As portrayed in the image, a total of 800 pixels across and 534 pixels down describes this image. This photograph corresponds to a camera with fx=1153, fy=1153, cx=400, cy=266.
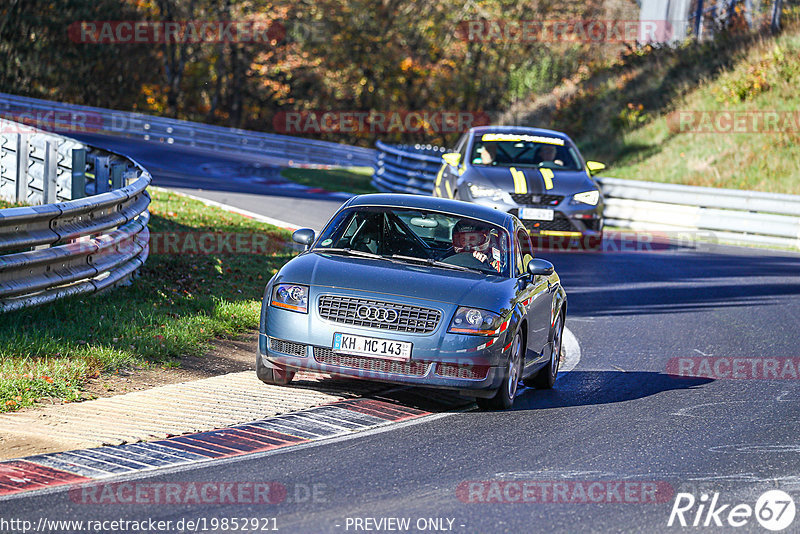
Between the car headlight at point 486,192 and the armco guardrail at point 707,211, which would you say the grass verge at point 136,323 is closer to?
the car headlight at point 486,192

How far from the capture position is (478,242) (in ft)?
30.2

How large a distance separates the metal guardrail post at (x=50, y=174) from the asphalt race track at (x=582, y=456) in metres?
8.14

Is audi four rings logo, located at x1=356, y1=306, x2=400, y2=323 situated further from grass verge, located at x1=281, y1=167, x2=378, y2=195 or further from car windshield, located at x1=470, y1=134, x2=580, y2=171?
grass verge, located at x1=281, y1=167, x2=378, y2=195

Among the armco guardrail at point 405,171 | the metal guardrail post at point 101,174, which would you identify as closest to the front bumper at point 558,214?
the metal guardrail post at point 101,174

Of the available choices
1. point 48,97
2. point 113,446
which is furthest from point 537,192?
point 48,97

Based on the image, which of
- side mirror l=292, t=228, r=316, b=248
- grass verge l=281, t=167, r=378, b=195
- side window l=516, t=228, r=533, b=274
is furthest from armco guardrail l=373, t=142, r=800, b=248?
side mirror l=292, t=228, r=316, b=248

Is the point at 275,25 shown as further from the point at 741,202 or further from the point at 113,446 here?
the point at 113,446

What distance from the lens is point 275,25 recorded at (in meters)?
53.5

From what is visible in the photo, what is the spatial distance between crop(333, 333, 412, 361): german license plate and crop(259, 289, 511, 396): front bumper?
3 centimetres

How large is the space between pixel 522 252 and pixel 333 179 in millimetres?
23264

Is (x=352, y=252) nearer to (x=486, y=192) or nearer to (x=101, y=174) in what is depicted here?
(x=101, y=174)

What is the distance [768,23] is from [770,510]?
34.1 metres

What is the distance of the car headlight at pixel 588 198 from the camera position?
1795 cm

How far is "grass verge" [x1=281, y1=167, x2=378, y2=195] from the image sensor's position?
29719 millimetres
